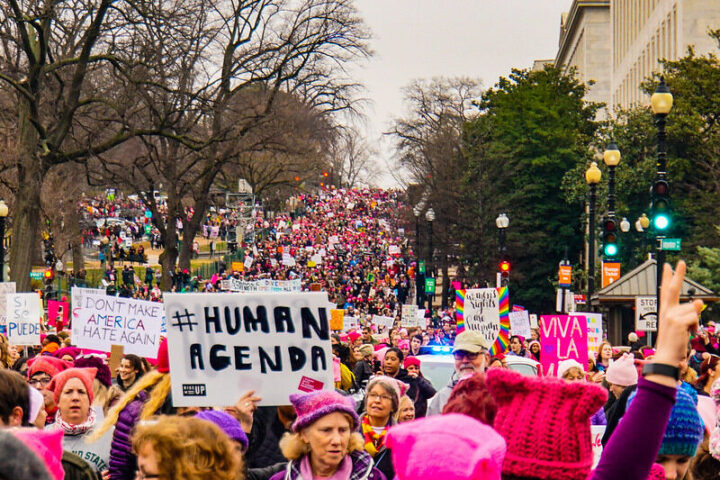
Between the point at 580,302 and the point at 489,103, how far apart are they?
3783 cm

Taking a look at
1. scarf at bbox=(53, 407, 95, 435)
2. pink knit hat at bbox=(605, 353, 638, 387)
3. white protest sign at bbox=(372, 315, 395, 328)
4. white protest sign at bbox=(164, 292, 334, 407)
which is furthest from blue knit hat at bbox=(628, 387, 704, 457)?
white protest sign at bbox=(372, 315, 395, 328)

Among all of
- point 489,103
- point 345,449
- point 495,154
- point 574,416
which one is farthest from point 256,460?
point 489,103

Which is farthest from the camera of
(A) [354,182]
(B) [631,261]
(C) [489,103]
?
(A) [354,182]

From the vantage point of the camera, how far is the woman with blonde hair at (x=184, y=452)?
396 centimetres

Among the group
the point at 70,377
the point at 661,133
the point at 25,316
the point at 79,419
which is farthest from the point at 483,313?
the point at 79,419

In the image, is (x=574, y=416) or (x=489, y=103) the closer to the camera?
(x=574, y=416)

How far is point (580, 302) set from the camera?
41719 millimetres

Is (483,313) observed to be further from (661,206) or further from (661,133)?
(661,133)

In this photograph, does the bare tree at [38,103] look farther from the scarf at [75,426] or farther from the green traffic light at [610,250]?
the scarf at [75,426]

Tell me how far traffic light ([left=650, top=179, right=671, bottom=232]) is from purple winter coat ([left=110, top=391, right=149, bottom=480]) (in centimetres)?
1315

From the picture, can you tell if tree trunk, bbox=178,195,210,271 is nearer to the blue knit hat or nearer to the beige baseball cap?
the beige baseball cap

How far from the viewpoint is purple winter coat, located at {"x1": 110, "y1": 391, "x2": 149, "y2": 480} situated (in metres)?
6.84

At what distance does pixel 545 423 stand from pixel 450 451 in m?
Result: 0.35

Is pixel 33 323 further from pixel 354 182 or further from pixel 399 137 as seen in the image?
→ pixel 354 182
